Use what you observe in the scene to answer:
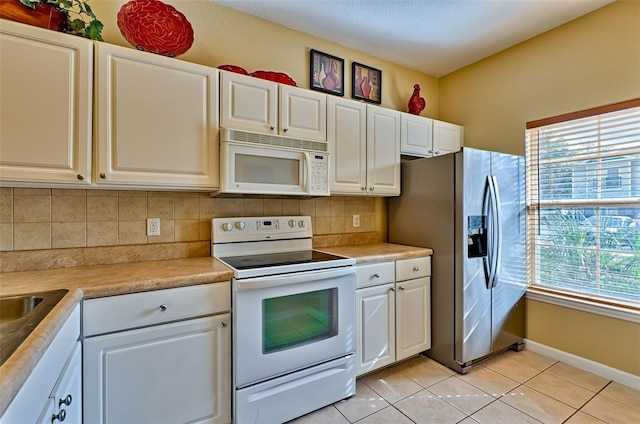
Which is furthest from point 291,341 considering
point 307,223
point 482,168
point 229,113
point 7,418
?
point 482,168

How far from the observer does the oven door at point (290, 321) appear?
161 cm

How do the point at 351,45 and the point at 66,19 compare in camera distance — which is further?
the point at 351,45

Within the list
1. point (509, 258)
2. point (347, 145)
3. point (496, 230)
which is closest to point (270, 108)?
point (347, 145)

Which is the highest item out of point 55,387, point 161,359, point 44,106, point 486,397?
point 44,106

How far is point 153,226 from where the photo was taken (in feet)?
6.44

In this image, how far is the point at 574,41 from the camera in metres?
2.37

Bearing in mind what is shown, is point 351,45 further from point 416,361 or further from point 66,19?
point 416,361

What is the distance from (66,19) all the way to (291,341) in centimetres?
205

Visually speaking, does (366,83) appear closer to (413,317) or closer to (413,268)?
(413,268)

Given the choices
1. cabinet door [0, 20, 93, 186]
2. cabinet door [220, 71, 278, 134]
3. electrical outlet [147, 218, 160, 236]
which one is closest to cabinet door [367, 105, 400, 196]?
cabinet door [220, 71, 278, 134]

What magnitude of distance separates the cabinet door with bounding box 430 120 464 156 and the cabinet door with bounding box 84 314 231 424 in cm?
243

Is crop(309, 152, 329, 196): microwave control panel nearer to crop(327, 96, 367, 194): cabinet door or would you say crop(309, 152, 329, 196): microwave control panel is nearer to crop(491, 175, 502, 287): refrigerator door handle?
crop(327, 96, 367, 194): cabinet door

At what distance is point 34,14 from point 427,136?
9.05ft

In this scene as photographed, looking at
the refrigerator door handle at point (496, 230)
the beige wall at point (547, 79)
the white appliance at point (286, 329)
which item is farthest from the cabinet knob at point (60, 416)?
the beige wall at point (547, 79)
